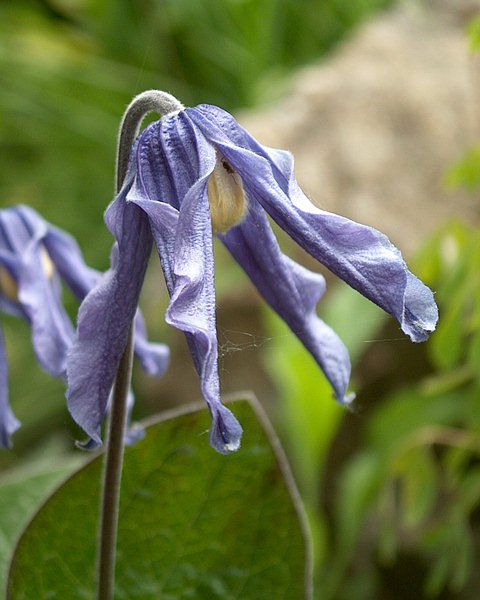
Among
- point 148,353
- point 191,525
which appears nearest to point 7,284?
point 148,353

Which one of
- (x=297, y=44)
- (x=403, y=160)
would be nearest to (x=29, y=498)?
(x=403, y=160)

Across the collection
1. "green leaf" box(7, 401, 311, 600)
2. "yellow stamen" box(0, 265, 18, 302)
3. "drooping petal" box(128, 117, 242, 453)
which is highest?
"drooping petal" box(128, 117, 242, 453)

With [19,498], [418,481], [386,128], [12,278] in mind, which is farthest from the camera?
[386,128]

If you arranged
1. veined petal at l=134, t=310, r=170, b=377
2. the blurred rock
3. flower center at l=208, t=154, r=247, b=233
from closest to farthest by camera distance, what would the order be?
flower center at l=208, t=154, r=247, b=233
veined petal at l=134, t=310, r=170, b=377
the blurred rock

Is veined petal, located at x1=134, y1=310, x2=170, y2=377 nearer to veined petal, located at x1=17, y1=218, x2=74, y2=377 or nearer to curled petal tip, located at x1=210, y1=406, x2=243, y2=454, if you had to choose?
veined petal, located at x1=17, y1=218, x2=74, y2=377

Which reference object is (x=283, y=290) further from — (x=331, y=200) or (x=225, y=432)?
(x=331, y=200)

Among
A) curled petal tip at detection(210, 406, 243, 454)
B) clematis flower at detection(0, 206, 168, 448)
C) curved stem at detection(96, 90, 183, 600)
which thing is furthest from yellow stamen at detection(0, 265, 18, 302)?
curled petal tip at detection(210, 406, 243, 454)

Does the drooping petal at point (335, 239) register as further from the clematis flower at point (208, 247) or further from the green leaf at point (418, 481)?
the green leaf at point (418, 481)
